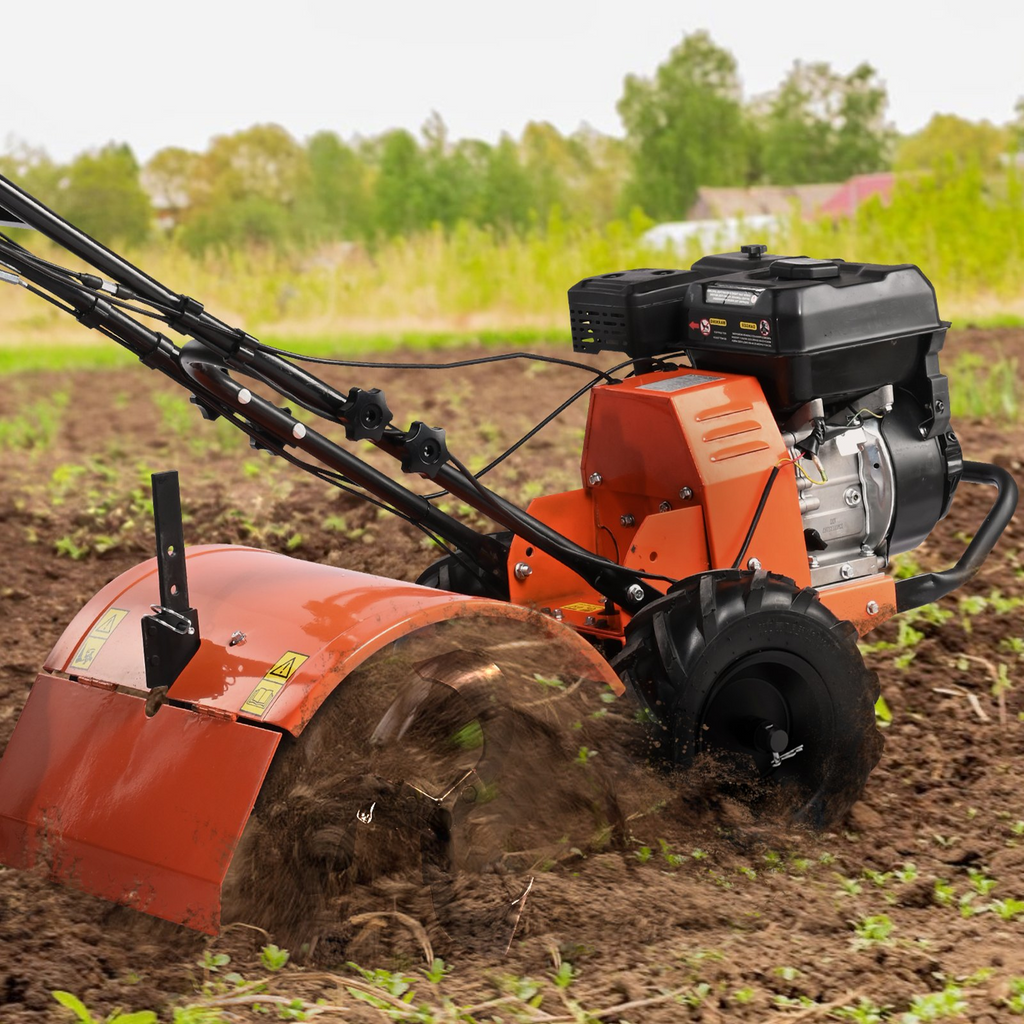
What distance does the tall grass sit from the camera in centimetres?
1271

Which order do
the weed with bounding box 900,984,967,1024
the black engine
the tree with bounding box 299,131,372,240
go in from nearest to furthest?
the weed with bounding box 900,984,967,1024 < the black engine < the tree with bounding box 299,131,372,240

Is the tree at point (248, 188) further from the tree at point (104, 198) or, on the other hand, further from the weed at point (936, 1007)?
the weed at point (936, 1007)

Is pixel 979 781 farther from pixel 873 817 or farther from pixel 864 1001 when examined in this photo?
pixel 864 1001

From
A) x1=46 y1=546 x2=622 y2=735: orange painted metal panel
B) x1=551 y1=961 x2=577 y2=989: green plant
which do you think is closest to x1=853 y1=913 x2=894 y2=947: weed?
x1=551 y1=961 x2=577 y2=989: green plant

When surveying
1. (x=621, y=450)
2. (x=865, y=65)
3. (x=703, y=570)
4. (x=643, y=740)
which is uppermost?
(x=865, y=65)

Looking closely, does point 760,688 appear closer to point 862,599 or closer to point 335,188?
point 862,599

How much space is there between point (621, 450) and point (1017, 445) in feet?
13.0

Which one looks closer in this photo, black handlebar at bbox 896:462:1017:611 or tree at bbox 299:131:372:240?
black handlebar at bbox 896:462:1017:611

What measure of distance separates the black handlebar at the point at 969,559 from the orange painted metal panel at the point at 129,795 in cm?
208

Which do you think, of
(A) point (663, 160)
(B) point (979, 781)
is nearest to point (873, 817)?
(B) point (979, 781)

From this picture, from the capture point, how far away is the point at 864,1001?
256cm

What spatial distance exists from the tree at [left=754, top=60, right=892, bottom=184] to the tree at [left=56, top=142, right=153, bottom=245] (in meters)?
17.8

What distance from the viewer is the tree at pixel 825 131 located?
34.5m

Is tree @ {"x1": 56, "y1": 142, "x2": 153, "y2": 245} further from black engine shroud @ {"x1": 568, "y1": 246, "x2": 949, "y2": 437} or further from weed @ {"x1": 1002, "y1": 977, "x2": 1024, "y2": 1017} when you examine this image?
weed @ {"x1": 1002, "y1": 977, "x2": 1024, "y2": 1017}
